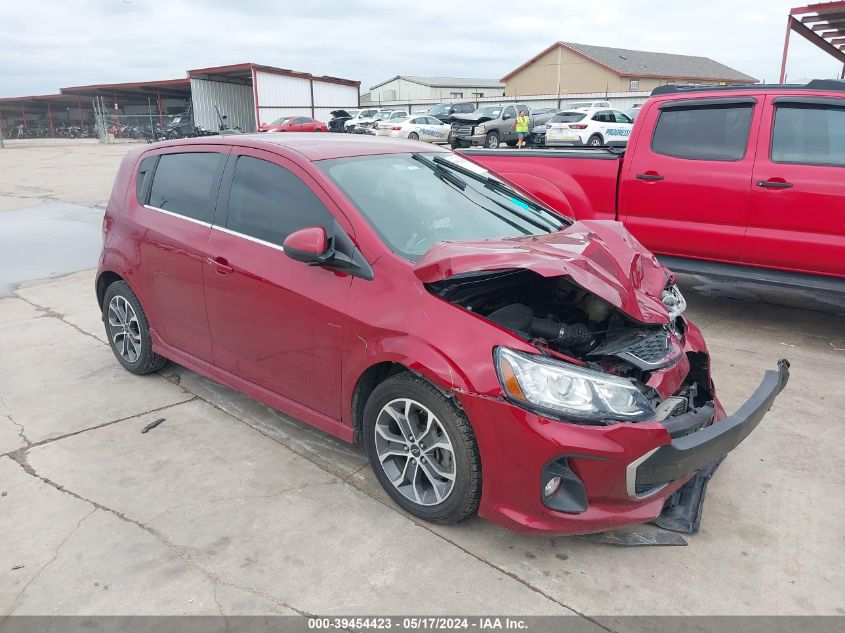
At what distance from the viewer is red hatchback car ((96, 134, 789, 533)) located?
2518mm

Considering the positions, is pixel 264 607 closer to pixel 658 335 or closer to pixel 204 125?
pixel 658 335

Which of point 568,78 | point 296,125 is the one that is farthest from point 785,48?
point 568,78

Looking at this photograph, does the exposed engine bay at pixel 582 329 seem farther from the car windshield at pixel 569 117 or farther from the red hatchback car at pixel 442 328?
the car windshield at pixel 569 117

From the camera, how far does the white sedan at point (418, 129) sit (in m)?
25.8

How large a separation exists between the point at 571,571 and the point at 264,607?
1.24m

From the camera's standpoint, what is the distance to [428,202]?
346 cm

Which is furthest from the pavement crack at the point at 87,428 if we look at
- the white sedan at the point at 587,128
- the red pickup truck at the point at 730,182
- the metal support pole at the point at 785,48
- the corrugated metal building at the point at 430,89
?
the corrugated metal building at the point at 430,89

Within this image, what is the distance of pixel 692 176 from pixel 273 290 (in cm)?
385

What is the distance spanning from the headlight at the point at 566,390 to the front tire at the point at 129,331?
2.92 m

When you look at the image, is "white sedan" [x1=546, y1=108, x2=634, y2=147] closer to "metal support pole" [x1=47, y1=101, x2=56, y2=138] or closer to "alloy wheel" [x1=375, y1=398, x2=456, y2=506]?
"alloy wheel" [x1=375, y1=398, x2=456, y2=506]

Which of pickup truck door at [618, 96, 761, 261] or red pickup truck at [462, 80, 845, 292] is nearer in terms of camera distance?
red pickup truck at [462, 80, 845, 292]

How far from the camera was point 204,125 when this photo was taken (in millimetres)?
39094

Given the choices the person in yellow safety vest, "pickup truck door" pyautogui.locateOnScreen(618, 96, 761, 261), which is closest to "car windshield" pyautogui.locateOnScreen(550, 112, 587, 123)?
the person in yellow safety vest

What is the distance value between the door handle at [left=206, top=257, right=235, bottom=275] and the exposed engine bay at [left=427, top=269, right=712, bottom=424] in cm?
135
